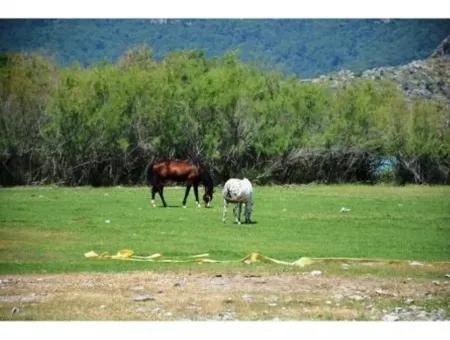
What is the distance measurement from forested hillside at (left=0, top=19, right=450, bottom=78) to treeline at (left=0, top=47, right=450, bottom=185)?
81 centimetres

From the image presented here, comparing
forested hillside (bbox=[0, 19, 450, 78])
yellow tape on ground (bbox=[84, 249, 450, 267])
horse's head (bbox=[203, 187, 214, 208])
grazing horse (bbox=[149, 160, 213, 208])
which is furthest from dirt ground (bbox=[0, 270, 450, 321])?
forested hillside (bbox=[0, 19, 450, 78])

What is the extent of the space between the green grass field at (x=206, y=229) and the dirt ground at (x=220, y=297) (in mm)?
1083

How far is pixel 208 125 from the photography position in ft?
121

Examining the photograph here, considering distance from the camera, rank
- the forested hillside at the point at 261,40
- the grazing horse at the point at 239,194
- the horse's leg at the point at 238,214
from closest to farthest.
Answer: the grazing horse at the point at 239,194 → the horse's leg at the point at 238,214 → the forested hillside at the point at 261,40

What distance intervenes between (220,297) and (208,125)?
940 inches

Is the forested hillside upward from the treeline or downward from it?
upward

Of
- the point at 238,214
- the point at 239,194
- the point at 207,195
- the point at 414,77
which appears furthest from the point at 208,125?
the point at 239,194

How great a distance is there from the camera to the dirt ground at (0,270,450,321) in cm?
1238

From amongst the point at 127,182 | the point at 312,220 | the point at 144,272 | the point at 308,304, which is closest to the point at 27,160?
the point at 127,182

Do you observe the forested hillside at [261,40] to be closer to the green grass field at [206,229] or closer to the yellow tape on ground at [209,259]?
the green grass field at [206,229]

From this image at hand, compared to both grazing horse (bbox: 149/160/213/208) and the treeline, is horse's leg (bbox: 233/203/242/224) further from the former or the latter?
the treeline

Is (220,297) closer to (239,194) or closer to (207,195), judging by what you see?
(239,194)

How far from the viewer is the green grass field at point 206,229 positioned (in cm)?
1688

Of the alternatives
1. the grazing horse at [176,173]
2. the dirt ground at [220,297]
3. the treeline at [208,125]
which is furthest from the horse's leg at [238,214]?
the treeline at [208,125]
